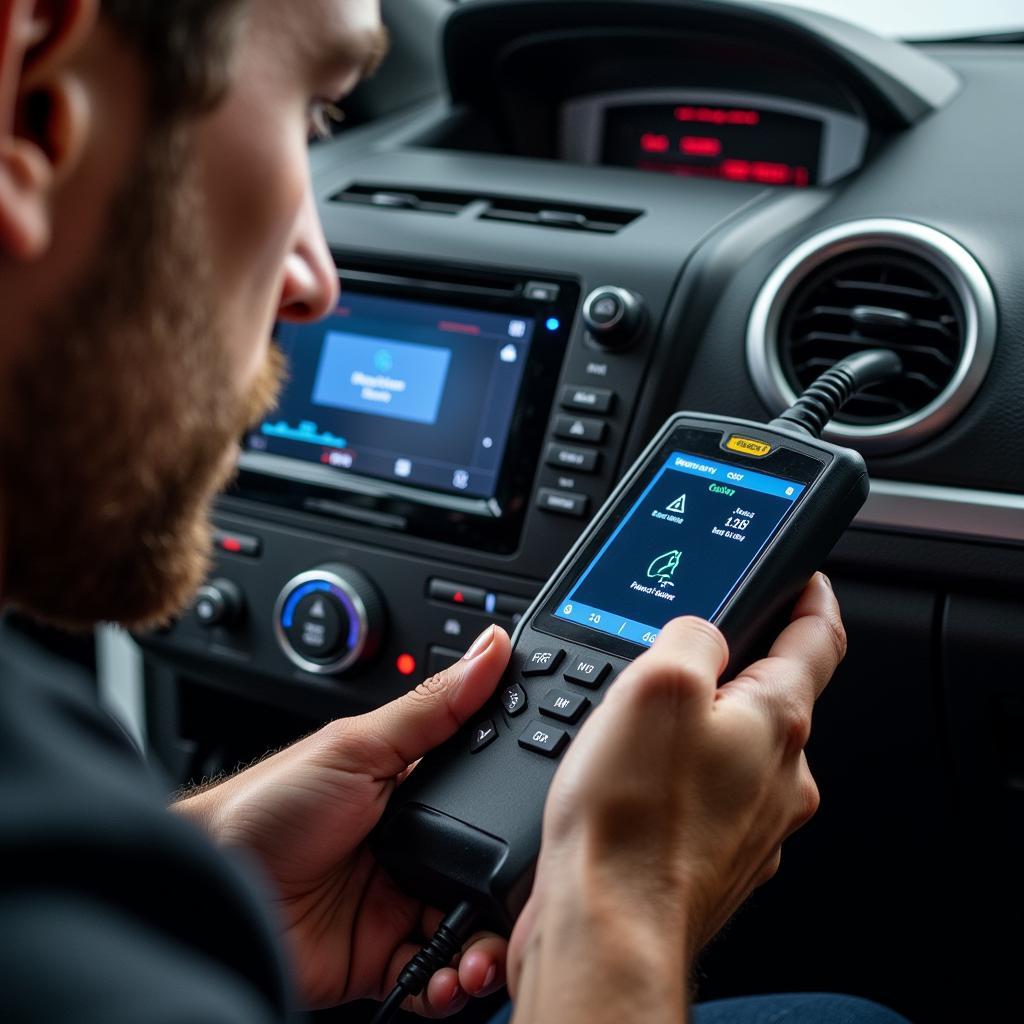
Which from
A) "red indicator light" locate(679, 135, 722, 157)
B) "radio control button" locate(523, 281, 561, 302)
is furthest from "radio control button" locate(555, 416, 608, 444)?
"red indicator light" locate(679, 135, 722, 157)

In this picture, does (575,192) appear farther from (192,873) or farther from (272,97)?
(192,873)

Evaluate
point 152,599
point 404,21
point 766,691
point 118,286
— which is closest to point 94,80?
point 118,286

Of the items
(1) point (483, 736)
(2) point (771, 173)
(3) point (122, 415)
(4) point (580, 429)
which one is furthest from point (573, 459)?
(3) point (122, 415)

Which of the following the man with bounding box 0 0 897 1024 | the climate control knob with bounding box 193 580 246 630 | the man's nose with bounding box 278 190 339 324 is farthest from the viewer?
the climate control knob with bounding box 193 580 246 630

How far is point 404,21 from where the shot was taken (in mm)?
1604

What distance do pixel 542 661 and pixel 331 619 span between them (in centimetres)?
43

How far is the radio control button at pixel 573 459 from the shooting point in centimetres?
110

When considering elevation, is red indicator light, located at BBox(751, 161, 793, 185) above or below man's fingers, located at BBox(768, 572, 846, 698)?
above

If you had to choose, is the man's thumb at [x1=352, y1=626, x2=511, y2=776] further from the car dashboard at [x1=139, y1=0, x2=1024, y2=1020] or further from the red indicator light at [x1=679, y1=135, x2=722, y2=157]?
the red indicator light at [x1=679, y1=135, x2=722, y2=157]

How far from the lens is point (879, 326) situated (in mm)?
1040

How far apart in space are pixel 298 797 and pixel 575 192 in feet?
2.22

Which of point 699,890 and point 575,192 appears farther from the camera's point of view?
point 575,192

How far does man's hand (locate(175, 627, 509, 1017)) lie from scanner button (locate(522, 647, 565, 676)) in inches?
0.7

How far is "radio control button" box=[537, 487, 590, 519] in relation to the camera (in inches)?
43.3
